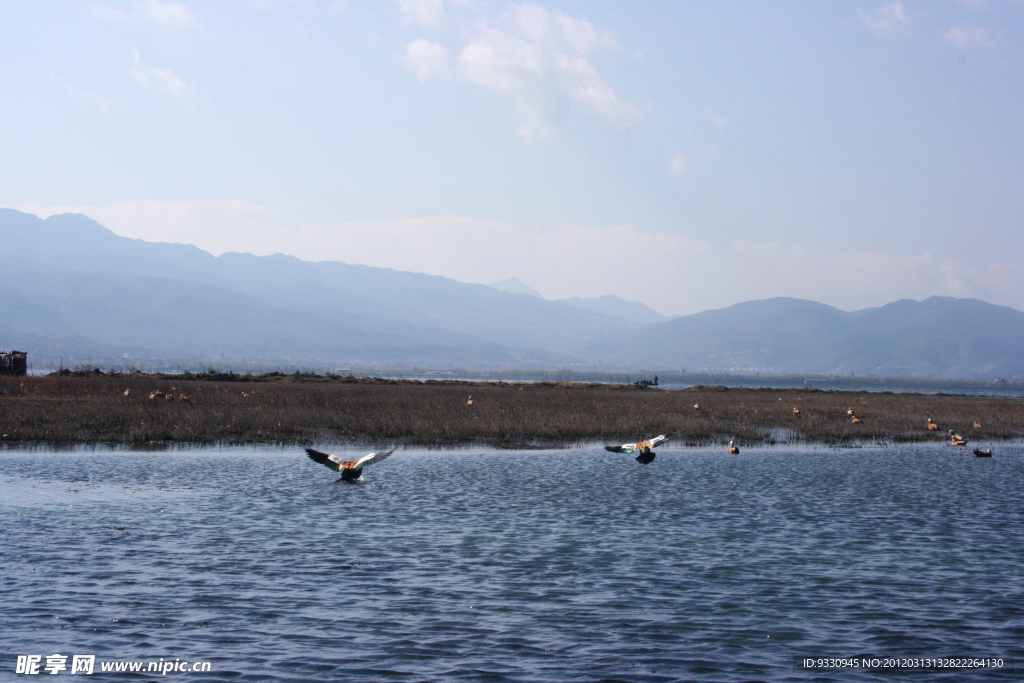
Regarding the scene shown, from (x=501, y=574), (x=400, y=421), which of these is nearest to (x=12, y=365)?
(x=400, y=421)

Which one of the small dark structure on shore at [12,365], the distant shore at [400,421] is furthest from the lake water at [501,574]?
the small dark structure on shore at [12,365]

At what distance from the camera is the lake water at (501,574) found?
11.2 meters

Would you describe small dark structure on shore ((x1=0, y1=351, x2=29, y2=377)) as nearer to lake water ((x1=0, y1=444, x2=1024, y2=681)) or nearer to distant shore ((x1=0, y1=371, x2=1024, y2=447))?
distant shore ((x1=0, y1=371, x2=1024, y2=447))

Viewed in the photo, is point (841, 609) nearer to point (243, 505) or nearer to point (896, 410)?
point (243, 505)

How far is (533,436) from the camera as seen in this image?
137 feet

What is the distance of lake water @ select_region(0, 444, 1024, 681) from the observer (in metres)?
11.2

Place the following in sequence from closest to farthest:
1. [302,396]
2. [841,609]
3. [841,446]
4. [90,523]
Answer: [841,609]
[90,523]
[841,446]
[302,396]

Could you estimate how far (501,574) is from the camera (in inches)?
601

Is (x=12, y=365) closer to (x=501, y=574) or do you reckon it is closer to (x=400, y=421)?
(x=400, y=421)

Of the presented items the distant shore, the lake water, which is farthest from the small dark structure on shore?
the lake water

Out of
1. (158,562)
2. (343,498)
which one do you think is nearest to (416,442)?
(343,498)

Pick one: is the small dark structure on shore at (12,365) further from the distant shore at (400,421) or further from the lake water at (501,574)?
the lake water at (501,574)

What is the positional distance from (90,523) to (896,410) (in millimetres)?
61583

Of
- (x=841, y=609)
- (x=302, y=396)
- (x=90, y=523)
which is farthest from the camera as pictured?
(x=302, y=396)
